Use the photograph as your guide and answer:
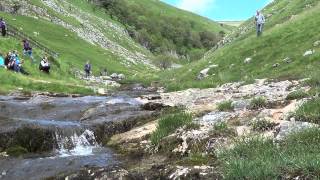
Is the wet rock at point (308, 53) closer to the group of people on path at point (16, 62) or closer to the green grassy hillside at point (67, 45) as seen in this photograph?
the group of people on path at point (16, 62)

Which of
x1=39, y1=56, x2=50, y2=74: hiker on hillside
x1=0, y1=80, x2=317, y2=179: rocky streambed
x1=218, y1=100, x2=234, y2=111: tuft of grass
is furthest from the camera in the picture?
x1=39, y1=56, x2=50, y2=74: hiker on hillside

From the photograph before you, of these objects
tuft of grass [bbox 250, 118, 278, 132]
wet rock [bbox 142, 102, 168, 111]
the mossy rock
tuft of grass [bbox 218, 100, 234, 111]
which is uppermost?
tuft of grass [bbox 218, 100, 234, 111]

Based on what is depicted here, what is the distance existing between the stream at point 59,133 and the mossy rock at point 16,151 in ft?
1.08

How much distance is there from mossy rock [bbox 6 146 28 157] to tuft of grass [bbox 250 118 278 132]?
884cm

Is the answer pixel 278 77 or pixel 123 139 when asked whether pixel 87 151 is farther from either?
pixel 278 77

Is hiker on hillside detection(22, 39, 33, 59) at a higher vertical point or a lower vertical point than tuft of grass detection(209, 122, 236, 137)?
higher

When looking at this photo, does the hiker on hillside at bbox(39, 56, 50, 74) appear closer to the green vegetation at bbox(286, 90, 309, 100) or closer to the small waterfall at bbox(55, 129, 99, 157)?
the small waterfall at bbox(55, 129, 99, 157)

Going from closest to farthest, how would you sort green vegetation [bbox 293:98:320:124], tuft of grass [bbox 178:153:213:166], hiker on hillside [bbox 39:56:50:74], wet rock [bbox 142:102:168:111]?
1. tuft of grass [bbox 178:153:213:166]
2. green vegetation [bbox 293:98:320:124]
3. wet rock [bbox 142:102:168:111]
4. hiker on hillside [bbox 39:56:50:74]

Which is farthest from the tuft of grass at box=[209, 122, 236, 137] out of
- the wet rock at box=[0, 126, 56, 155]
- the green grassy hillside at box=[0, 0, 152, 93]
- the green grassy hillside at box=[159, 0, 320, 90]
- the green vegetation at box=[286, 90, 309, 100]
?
the green grassy hillside at box=[0, 0, 152, 93]

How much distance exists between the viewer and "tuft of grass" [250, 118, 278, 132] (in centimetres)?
1639

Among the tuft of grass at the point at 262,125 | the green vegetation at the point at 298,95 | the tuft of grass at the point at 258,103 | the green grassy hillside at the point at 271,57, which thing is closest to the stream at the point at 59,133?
the tuft of grass at the point at 262,125

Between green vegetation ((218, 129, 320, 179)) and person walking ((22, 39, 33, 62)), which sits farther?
person walking ((22, 39, 33, 62))

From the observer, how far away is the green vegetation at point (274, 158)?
11.3 metres

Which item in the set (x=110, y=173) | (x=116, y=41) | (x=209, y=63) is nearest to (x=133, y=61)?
(x=116, y=41)
